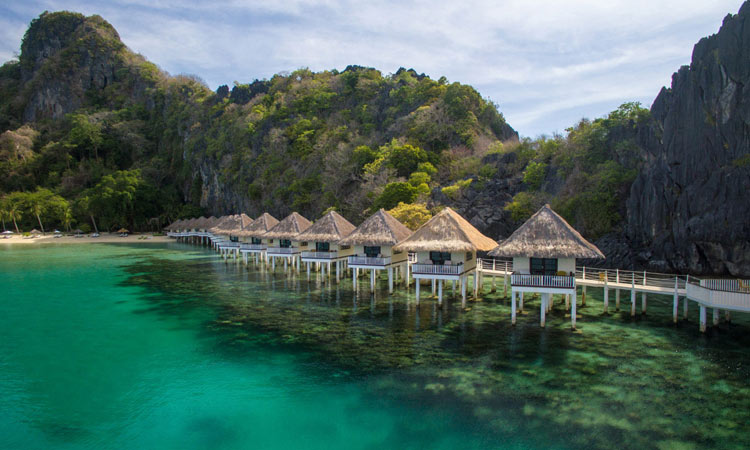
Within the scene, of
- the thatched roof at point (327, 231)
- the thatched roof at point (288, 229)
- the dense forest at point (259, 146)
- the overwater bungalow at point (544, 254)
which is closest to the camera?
the overwater bungalow at point (544, 254)

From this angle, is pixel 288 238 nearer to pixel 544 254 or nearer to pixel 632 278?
pixel 544 254

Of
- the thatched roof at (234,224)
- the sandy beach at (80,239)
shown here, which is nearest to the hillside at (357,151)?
the sandy beach at (80,239)

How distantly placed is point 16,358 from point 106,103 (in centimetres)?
10594

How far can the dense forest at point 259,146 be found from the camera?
3884cm

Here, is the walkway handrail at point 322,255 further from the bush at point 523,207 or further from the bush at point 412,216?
the bush at point 523,207

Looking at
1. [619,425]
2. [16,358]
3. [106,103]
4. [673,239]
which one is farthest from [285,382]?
[106,103]

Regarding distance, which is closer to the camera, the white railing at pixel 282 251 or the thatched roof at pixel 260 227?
the white railing at pixel 282 251

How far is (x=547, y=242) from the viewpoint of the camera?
62.4ft

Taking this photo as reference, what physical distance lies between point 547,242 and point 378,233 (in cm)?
1055

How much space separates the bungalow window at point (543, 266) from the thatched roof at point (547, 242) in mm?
778

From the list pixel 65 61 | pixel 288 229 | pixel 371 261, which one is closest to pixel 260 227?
pixel 288 229

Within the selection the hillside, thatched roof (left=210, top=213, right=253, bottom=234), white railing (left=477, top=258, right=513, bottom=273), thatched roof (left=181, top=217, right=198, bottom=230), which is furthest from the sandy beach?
white railing (left=477, top=258, right=513, bottom=273)

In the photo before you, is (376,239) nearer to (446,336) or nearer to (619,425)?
(446,336)

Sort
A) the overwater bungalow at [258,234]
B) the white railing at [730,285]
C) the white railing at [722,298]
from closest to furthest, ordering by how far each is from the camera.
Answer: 1. the white railing at [722,298]
2. the white railing at [730,285]
3. the overwater bungalow at [258,234]
